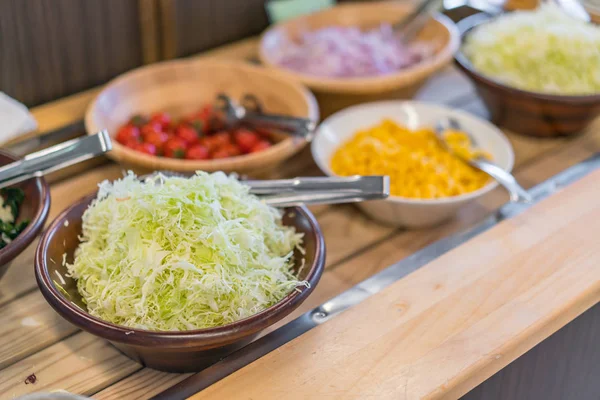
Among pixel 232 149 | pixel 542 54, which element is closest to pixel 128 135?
pixel 232 149

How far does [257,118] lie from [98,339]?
68 centimetres

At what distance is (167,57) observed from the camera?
6.39ft

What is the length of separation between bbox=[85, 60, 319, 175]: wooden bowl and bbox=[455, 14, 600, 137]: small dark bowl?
1.52ft

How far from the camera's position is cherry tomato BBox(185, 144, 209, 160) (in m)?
→ 1.49

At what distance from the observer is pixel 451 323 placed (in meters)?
1.11

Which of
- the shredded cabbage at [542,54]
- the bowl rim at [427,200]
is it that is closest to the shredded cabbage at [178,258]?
the bowl rim at [427,200]

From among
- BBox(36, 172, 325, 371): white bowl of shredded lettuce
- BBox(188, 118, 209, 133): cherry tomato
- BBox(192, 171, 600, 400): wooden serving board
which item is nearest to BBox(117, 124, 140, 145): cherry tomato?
BBox(188, 118, 209, 133): cherry tomato

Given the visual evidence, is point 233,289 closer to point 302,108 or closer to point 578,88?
point 302,108

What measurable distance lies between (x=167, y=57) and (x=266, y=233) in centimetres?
98

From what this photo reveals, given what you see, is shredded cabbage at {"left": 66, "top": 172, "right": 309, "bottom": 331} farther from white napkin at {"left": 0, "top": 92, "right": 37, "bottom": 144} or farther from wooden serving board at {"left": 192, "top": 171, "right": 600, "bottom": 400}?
white napkin at {"left": 0, "top": 92, "right": 37, "bottom": 144}

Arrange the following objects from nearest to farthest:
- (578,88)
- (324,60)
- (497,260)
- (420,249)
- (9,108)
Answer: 1. (497,260)
2. (420,249)
3. (9,108)
4. (578,88)
5. (324,60)

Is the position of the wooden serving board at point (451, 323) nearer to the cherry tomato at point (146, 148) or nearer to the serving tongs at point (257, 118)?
the serving tongs at point (257, 118)

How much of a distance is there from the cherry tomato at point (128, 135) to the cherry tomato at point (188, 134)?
94 millimetres

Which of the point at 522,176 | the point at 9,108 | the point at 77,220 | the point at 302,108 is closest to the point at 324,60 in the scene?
the point at 302,108
